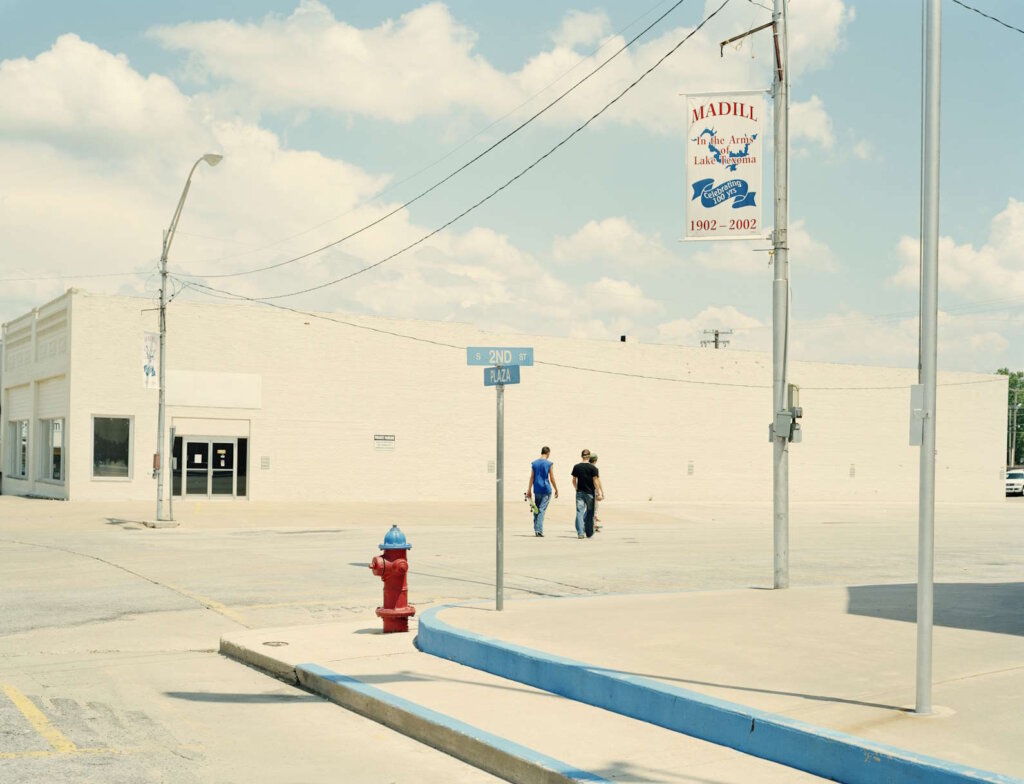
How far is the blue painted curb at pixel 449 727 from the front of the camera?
5.99 m

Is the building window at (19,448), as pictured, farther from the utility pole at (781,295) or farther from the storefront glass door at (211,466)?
the utility pole at (781,295)

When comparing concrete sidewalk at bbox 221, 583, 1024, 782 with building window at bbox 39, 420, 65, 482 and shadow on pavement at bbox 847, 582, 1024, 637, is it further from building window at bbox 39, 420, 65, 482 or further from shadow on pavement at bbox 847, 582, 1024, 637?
building window at bbox 39, 420, 65, 482

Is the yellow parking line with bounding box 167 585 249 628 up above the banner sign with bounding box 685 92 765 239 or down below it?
below

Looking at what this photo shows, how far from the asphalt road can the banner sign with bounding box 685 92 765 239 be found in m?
5.08

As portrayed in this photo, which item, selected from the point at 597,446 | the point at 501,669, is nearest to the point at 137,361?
the point at 597,446

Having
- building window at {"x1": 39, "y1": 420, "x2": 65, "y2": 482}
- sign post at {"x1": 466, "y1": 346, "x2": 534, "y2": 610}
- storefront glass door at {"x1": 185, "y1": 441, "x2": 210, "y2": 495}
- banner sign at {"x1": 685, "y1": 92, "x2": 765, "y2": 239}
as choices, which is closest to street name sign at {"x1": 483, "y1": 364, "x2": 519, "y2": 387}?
sign post at {"x1": 466, "y1": 346, "x2": 534, "y2": 610}

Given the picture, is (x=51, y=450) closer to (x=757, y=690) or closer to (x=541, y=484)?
(x=541, y=484)

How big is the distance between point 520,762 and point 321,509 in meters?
30.9

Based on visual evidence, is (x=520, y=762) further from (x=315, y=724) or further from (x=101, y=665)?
(x=101, y=665)

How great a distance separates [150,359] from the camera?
29469 millimetres

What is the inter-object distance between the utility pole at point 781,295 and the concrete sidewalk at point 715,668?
3.98 ft

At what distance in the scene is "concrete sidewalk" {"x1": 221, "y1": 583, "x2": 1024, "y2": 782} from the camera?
6082 mm

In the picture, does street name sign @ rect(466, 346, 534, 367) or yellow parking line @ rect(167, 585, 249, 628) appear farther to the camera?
yellow parking line @ rect(167, 585, 249, 628)

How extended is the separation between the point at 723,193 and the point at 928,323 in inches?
279
